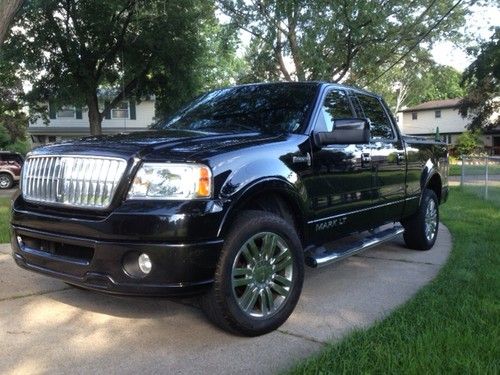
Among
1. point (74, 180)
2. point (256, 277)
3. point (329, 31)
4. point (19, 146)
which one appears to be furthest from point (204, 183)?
point (19, 146)

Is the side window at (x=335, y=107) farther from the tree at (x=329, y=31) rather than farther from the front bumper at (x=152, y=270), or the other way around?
the tree at (x=329, y=31)

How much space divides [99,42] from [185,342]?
64.5 ft

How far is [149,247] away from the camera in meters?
3.22

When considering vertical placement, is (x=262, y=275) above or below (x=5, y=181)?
above

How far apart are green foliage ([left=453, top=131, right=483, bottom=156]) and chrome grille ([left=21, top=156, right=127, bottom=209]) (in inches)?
1883

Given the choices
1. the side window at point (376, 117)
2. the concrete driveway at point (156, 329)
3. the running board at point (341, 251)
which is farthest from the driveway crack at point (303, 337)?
the side window at point (376, 117)

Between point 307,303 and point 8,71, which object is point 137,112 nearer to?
point 8,71

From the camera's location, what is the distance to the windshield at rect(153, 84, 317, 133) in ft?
14.9

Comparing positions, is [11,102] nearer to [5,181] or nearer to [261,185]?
[5,181]

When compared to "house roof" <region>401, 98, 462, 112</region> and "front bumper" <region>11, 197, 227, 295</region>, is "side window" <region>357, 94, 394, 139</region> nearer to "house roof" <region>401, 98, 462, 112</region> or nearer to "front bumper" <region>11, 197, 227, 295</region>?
"front bumper" <region>11, 197, 227, 295</region>

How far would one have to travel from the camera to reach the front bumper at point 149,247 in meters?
3.22

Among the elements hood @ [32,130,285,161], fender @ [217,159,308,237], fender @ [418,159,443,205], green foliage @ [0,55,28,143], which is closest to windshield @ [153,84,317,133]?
hood @ [32,130,285,161]

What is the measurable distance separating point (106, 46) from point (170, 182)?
19380 mm

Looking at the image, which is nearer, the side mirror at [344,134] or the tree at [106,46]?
the side mirror at [344,134]
